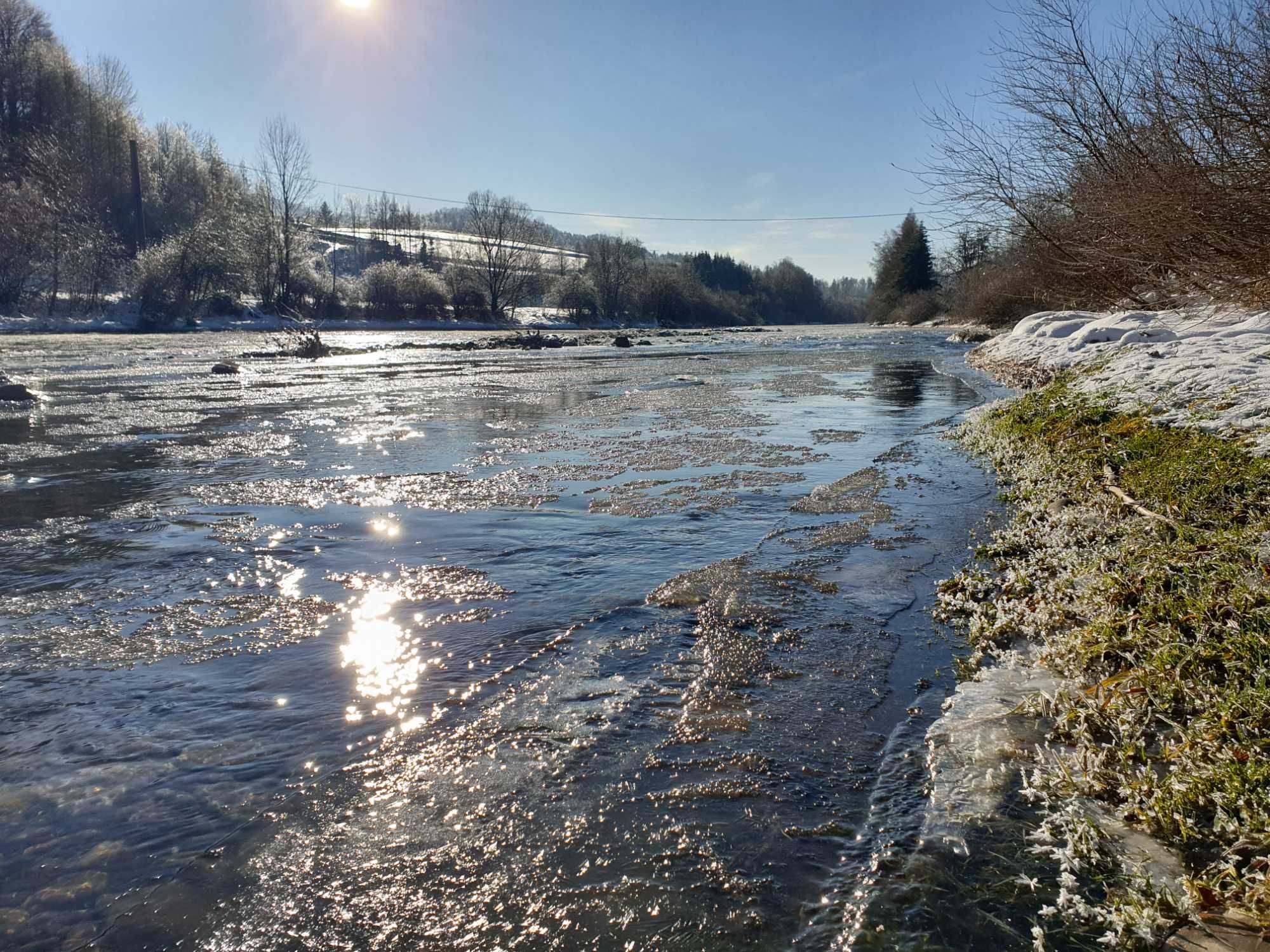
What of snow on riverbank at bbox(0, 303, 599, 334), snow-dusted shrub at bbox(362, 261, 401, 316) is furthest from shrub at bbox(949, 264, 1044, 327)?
snow-dusted shrub at bbox(362, 261, 401, 316)

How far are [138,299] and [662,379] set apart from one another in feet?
131

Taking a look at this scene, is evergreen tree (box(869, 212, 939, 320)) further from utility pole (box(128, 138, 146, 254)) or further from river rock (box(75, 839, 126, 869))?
river rock (box(75, 839, 126, 869))

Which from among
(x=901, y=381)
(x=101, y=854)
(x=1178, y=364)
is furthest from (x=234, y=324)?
(x=101, y=854)

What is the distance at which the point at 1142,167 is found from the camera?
909 cm

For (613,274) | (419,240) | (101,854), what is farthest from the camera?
(419,240)

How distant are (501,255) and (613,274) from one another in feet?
85.7

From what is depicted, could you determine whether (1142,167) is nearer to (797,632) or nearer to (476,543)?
(797,632)

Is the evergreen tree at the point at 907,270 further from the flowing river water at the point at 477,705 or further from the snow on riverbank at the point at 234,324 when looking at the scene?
the flowing river water at the point at 477,705

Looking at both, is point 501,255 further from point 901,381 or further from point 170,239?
point 901,381

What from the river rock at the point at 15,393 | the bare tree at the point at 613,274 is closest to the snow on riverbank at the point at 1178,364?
the river rock at the point at 15,393

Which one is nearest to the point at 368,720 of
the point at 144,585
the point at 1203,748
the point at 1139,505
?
the point at 144,585

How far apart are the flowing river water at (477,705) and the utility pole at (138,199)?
5318cm

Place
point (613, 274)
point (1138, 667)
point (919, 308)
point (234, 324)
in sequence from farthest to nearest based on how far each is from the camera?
1. point (613, 274)
2. point (919, 308)
3. point (234, 324)
4. point (1138, 667)

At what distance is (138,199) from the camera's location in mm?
50562
